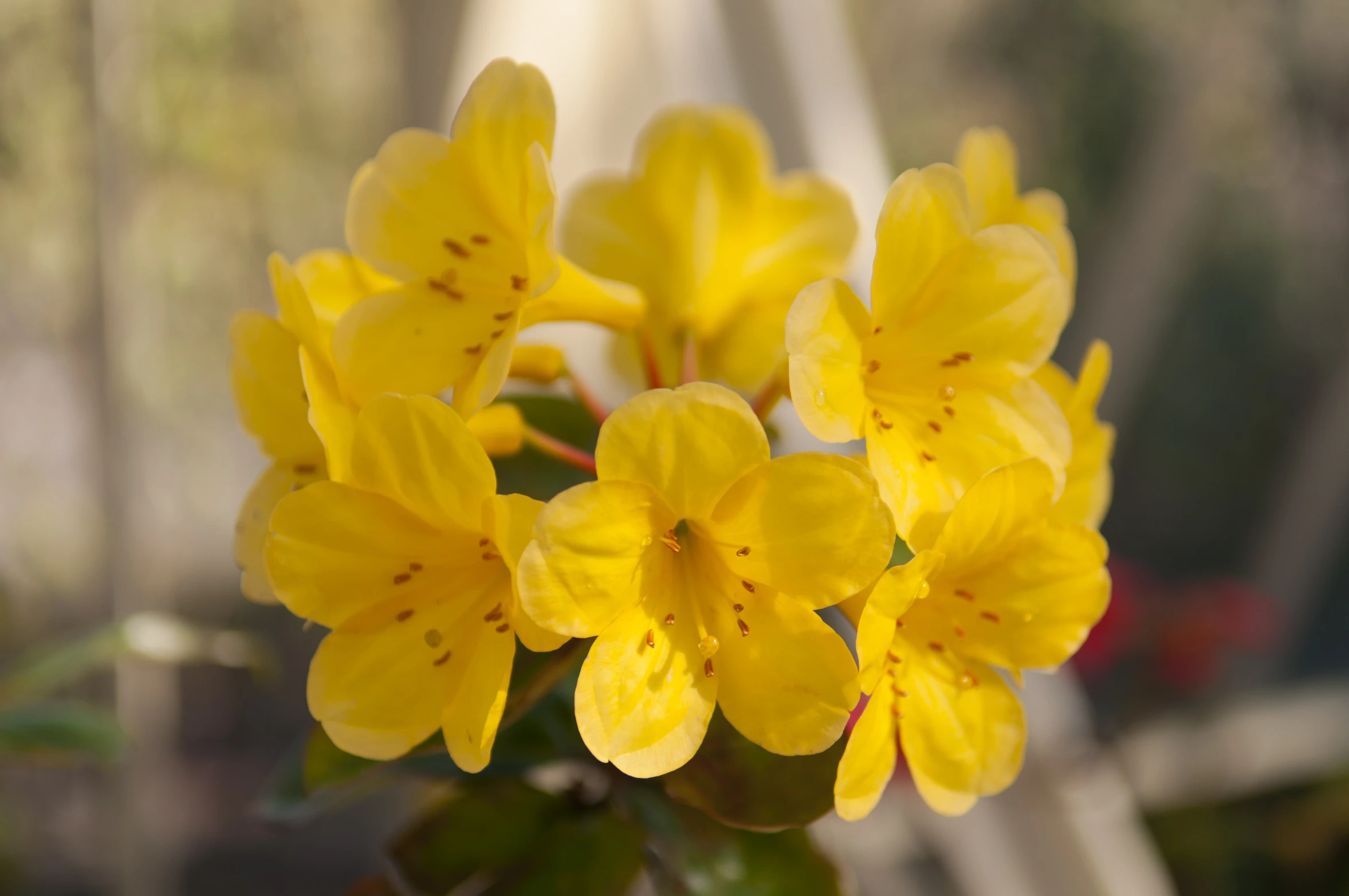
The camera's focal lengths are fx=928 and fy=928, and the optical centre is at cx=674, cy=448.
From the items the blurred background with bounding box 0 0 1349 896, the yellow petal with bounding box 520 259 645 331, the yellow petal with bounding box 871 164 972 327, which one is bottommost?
the blurred background with bounding box 0 0 1349 896

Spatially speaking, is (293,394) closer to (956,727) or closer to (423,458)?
(423,458)

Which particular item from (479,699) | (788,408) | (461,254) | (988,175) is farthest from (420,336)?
(788,408)

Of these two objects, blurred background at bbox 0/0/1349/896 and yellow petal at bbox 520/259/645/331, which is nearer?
yellow petal at bbox 520/259/645/331

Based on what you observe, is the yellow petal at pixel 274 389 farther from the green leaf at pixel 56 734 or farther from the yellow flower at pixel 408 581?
the green leaf at pixel 56 734

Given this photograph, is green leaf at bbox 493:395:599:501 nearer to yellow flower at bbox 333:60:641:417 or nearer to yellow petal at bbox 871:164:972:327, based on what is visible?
yellow flower at bbox 333:60:641:417

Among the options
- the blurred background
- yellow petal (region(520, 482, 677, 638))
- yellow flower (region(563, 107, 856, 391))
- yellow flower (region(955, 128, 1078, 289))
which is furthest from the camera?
the blurred background

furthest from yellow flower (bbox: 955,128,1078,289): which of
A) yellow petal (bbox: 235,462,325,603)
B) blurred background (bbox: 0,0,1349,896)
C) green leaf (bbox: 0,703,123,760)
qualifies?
green leaf (bbox: 0,703,123,760)

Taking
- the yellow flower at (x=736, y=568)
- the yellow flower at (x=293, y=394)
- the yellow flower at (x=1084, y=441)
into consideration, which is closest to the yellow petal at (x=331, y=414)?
the yellow flower at (x=293, y=394)
